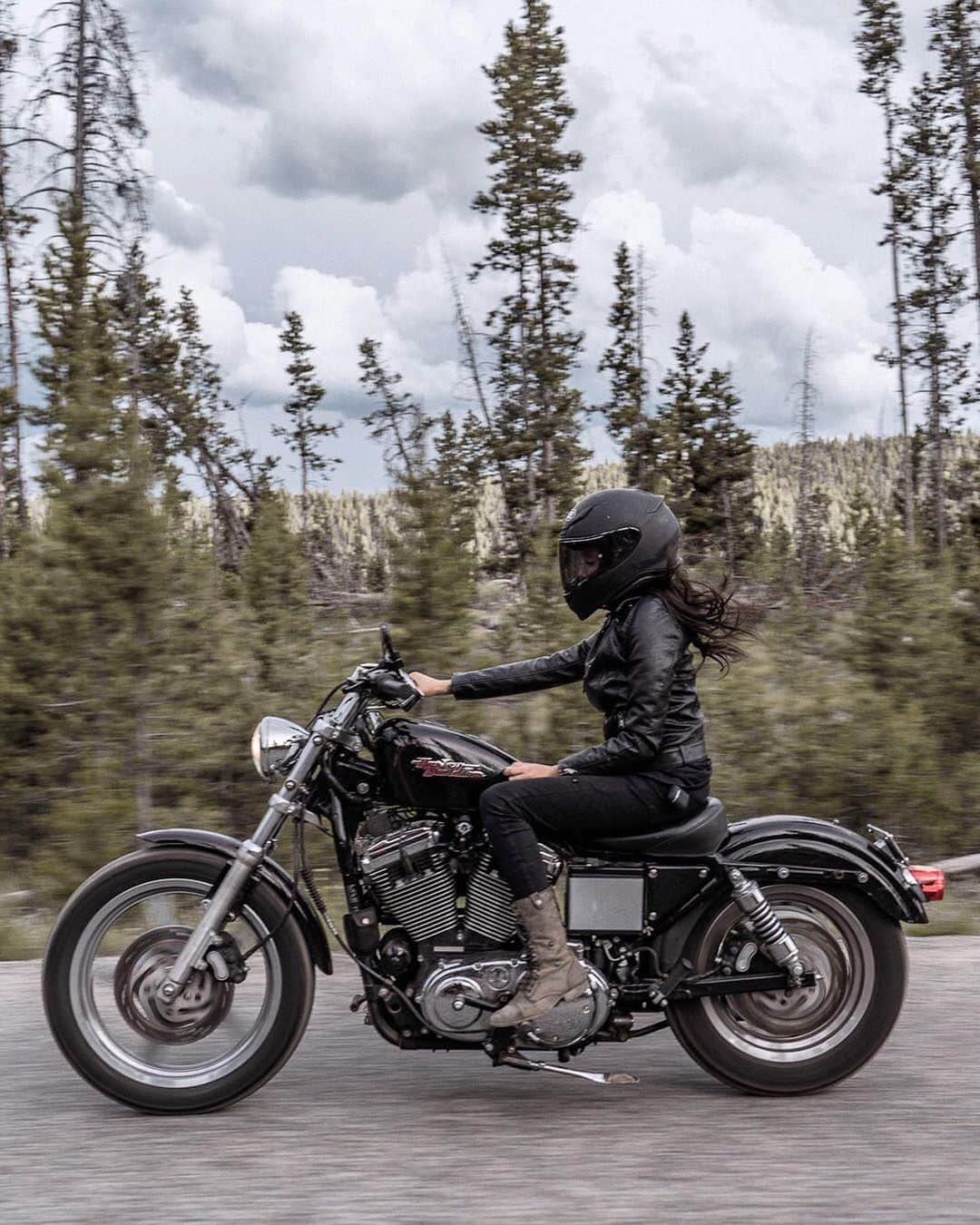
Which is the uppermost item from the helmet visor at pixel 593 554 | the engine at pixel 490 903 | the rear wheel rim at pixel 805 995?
the helmet visor at pixel 593 554

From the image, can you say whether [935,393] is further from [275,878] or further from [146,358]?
[275,878]

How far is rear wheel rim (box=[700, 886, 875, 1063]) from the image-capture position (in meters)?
4.78

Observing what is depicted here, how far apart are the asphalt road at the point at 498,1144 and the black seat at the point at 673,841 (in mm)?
855

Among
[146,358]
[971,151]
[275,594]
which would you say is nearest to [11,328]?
[146,358]

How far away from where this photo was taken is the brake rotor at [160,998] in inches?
183

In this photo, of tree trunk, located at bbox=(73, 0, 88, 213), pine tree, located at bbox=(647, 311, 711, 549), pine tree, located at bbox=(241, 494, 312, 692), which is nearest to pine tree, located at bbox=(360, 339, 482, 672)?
pine tree, located at bbox=(241, 494, 312, 692)

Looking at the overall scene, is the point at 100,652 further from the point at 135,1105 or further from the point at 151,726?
the point at 135,1105

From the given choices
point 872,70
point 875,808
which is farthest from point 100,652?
point 872,70

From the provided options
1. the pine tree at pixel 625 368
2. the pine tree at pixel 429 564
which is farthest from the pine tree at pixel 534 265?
the pine tree at pixel 429 564

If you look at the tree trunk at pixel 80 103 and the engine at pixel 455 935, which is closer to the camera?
the engine at pixel 455 935

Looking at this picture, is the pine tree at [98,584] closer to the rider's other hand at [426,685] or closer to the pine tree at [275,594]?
the pine tree at [275,594]

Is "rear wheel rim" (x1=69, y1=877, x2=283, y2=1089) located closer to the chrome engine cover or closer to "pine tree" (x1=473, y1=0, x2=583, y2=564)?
the chrome engine cover

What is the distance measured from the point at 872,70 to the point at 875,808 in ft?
107

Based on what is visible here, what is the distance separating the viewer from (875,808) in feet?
35.2
